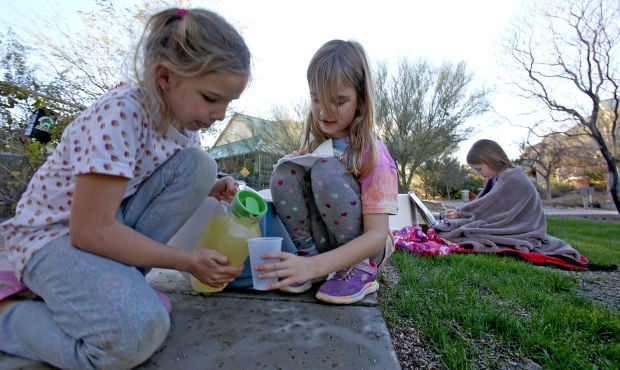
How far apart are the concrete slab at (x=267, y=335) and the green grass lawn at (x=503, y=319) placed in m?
0.16

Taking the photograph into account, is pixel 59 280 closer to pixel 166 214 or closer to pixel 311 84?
pixel 166 214

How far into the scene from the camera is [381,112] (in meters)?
14.7

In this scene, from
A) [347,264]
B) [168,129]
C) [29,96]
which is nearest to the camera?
[168,129]

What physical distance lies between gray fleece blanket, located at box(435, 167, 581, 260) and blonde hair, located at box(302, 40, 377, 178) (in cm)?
195

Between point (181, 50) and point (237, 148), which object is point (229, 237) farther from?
point (237, 148)

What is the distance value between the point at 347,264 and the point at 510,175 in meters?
2.68

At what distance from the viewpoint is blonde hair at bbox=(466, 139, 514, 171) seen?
134 inches

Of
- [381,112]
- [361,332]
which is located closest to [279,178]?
[361,332]

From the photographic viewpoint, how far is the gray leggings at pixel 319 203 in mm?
1489

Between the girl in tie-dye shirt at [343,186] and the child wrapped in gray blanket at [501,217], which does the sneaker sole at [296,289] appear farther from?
the child wrapped in gray blanket at [501,217]

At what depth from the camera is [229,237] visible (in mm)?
1322

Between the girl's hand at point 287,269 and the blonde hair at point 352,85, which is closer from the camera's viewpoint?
the girl's hand at point 287,269

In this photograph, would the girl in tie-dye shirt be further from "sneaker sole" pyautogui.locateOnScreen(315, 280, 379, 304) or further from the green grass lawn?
the green grass lawn

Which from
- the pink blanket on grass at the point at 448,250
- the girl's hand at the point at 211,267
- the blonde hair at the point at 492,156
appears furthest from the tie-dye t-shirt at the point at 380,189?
the blonde hair at the point at 492,156
